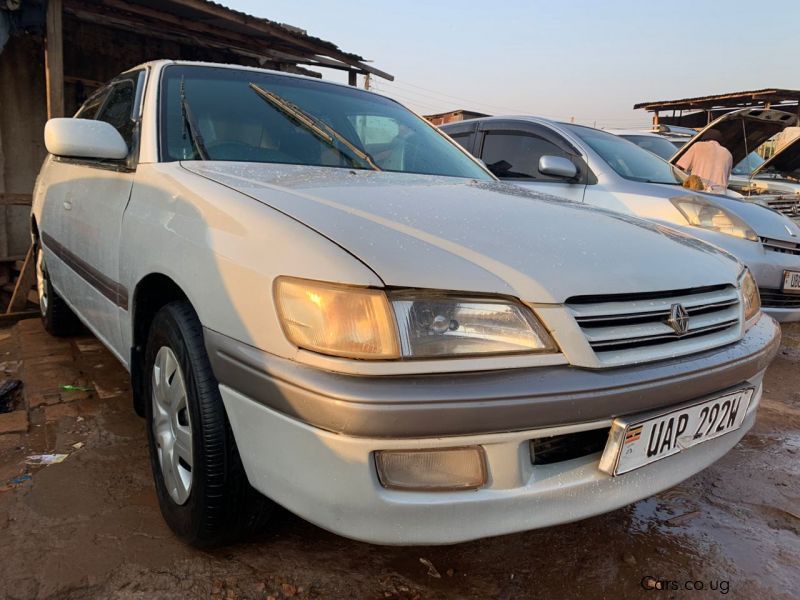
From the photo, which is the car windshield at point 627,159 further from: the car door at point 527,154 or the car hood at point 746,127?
the car hood at point 746,127

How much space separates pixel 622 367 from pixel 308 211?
0.88 meters

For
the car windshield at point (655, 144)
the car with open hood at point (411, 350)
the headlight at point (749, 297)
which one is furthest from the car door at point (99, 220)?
the car windshield at point (655, 144)

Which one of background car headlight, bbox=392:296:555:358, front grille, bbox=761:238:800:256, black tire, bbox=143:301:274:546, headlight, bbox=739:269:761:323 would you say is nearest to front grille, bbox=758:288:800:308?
front grille, bbox=761:238:800:256

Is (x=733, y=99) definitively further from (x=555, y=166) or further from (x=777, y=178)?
(x=555, y=166)

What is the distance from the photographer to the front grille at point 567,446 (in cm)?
143

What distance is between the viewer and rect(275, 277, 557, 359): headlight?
51.1 inches

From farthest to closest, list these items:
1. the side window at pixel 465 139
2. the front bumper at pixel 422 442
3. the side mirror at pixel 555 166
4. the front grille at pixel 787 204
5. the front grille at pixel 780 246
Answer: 1. the front grille at pixel 787 204
2. the side window at pixel 465 139
3. the front grille at pixel 780 246
4. the side mirror at pixel 555 166
5. the front bumper at pixel 422 442

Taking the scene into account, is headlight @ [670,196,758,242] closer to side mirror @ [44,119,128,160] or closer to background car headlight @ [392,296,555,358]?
background car headlight @ [392,296,555,358]

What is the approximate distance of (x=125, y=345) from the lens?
2.24 meters

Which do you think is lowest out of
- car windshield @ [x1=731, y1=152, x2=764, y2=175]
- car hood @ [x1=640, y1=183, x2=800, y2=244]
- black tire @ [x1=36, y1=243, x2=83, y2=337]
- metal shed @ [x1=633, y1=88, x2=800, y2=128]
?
black tire @ [x1=36, y1=243, x2=83, y2=337]

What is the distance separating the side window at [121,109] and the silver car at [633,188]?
2.30m

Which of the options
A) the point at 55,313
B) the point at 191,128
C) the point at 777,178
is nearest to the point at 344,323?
the point at 191,128

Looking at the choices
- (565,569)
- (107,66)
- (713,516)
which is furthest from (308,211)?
(107,66)

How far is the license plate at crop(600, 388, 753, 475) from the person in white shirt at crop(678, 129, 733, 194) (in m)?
4.93
